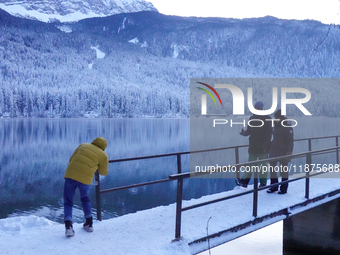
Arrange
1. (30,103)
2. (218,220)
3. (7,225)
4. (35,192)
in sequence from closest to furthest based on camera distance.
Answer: (218,220)
(7,225)
(35,192)
(30,103)

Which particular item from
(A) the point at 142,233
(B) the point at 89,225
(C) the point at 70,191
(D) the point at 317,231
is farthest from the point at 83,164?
(D) the point at 317,231

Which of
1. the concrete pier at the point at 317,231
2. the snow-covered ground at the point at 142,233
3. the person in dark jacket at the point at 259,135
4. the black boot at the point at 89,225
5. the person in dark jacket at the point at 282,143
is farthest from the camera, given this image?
the concrete pier at the point at 317,231

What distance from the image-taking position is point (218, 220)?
5102mm

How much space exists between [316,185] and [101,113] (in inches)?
6232

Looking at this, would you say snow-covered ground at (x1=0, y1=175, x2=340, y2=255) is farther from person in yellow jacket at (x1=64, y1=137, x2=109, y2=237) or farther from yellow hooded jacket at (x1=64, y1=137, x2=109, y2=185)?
yellow hooded jacket at (x1=64, y1=137, x2=109, y2=185)

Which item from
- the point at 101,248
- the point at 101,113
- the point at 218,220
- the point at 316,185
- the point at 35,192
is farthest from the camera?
the point at 101,113

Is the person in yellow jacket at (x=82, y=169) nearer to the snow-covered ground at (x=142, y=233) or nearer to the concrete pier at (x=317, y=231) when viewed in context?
the snow-covered ground at (x=142, y=233)

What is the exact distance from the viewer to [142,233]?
4.65 meters

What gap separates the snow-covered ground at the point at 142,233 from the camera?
412 centimetres

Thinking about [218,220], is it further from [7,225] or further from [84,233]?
[7,225]

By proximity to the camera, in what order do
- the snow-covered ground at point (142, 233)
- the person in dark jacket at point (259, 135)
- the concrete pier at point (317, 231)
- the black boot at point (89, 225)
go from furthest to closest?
the concrete pier at point (317, 231), the person in dark jacket at point (259, 135), the black boot at point (89, 225), the snow-covered ground at point (142, 233)

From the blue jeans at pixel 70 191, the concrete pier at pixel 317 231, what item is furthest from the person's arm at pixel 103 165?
the concrete pier at pixel 317 231

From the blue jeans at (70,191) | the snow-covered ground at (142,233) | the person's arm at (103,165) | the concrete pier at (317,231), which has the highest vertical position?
the person's arm at (103,165)

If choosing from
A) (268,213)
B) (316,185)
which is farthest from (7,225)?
(316,185)
